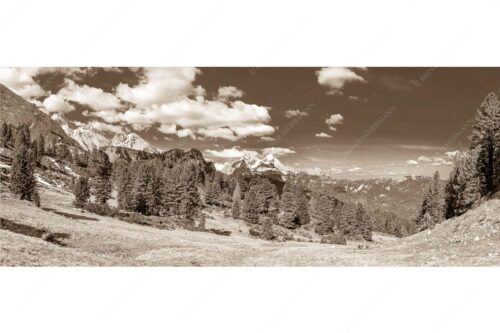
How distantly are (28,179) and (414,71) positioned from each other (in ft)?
111

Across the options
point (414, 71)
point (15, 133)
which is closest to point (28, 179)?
point (15, 133)

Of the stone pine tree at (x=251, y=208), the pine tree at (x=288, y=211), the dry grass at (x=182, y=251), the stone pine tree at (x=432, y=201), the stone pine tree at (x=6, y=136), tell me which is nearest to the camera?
the dry grass at (x=182, y=251)

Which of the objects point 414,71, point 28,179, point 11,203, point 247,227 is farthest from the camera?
point 247,227

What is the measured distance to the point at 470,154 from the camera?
44938 mm

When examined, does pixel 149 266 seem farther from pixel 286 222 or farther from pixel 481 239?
pixel 286 222

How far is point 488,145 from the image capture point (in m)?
42.3

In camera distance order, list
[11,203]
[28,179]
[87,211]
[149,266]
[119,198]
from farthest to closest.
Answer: [119,198], [87,211], [28,179], [11,203], [149,266]

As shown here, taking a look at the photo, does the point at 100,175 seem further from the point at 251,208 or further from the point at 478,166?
the point at 478,166

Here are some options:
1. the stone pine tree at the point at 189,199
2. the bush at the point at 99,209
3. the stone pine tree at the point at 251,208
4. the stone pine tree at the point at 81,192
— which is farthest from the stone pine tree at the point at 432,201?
the stone pine tree at the point at 81,192

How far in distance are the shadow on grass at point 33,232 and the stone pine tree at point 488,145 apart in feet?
112

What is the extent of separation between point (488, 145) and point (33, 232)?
139 feet

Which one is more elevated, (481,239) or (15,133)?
(15,133)

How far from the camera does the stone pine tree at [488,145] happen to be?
1441 inches

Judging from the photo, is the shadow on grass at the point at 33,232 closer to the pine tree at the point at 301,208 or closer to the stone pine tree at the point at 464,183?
the stone pine tree at the point at 464,183
